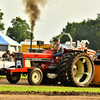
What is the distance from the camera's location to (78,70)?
39.8 feet

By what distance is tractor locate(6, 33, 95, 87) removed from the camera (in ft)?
36.5

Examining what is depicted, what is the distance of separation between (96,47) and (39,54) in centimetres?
6171

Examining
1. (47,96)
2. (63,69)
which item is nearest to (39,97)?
(47,96)

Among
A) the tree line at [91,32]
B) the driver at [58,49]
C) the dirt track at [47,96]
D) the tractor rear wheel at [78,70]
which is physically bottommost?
the dirt track at [47,96]

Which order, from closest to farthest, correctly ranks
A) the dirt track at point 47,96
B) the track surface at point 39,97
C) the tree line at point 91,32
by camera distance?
the track surface at point 39,97 < the dirt track at point 47,96 < the tree line at point 91,32

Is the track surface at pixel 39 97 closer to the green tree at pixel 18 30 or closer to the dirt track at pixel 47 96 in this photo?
the dirt track at pixel 47 96

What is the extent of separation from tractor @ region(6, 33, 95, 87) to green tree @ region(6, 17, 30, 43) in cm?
6645

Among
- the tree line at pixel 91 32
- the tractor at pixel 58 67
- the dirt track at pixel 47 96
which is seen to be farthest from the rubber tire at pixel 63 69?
the tree line at pixel 91 32

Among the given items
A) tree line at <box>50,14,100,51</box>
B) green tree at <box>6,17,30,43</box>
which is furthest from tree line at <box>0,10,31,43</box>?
tree line at <box>50,14,100,51</box>

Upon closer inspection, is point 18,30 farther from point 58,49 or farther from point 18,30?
point 58,49

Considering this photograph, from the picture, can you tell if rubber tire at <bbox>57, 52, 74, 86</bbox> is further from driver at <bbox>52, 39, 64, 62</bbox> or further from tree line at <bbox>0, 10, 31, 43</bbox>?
tree line at <bbox>0, 10, 31, 43</bbox>

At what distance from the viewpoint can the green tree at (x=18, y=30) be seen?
7844 cm

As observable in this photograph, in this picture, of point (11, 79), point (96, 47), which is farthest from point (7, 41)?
point (96, 47)

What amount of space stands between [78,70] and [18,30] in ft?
221
